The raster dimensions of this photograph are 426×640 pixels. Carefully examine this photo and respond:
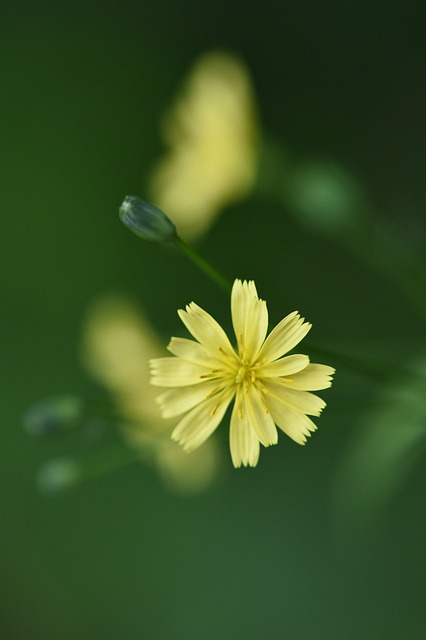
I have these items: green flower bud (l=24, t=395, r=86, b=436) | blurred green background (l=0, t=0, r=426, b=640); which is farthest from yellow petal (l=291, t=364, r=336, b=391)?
blurred green background (l=0, t=0, r=426, b=640)

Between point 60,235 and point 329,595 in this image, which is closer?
point 329,595

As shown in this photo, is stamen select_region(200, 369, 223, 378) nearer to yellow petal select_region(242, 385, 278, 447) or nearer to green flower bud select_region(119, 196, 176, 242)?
yellow petal select_region(242, 385, 278, 447)

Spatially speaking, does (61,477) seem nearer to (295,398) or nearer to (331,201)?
(295,398)

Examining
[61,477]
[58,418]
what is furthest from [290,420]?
[61,477]

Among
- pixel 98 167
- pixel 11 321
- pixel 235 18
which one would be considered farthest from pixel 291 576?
pixel 235 18

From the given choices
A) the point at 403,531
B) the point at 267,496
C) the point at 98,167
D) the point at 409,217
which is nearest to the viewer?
the point at 409,217

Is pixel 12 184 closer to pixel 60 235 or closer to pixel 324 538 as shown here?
pixel 60 235
